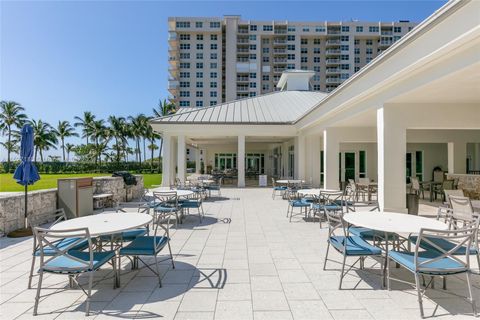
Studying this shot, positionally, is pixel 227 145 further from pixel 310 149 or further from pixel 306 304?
pixel 306 304

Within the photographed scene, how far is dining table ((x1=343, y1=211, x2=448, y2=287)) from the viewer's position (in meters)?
3.62

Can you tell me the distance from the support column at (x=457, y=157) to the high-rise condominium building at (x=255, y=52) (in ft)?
151

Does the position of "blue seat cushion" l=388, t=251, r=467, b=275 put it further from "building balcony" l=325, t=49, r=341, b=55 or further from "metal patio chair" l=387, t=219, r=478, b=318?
"building balcony" l=325, t=49, r=341, b=55

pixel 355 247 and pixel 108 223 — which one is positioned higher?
pixel 108 223

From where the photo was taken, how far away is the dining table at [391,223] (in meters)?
3.62

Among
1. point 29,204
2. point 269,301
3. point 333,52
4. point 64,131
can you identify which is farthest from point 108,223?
point 333,52

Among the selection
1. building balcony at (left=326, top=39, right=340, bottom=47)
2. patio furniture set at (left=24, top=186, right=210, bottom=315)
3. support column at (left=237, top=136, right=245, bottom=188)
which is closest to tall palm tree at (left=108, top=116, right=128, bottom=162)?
support column at (left=237, top=136, right=245, bottom=188)

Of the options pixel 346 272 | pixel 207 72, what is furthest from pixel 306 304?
pixel 207 72

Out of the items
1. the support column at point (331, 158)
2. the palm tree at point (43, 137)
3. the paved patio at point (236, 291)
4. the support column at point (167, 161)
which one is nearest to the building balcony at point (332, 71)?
the support column at point (331, 158)

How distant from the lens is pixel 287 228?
6.96m

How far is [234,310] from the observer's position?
10.2ft

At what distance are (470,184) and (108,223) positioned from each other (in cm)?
1295

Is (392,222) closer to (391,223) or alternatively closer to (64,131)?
(391,223)

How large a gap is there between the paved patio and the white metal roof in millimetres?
11315
